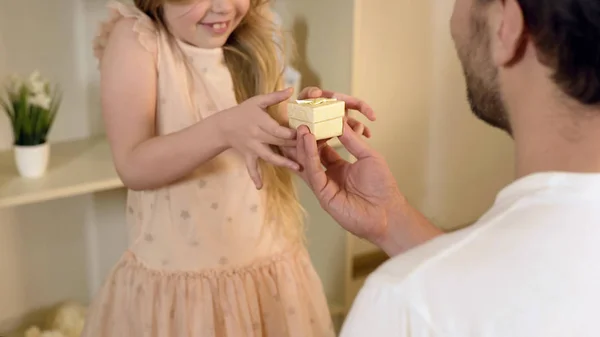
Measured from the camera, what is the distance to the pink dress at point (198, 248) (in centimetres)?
115

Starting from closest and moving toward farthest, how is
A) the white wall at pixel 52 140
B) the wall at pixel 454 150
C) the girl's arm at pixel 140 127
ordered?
the girl's arm at pixel 140 127 < the white wall at pixel 52 140 < the wall at pixel 454 150

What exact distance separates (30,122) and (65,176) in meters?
0.13

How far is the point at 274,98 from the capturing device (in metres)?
0.98

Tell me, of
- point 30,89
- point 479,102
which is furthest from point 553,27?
point 30,89

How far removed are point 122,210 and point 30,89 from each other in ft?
1.55

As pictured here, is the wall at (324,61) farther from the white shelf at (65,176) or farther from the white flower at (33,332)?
the white flower at (33,332)

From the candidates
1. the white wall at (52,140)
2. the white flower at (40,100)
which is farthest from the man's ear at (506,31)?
the white wall at (52,140)

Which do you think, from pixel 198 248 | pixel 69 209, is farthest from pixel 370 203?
pixel 69 209

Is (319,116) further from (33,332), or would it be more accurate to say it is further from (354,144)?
(33,332)

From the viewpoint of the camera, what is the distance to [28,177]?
1.42m

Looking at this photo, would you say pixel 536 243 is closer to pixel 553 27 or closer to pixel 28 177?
pixel 553 27

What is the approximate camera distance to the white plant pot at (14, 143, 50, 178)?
1391mm

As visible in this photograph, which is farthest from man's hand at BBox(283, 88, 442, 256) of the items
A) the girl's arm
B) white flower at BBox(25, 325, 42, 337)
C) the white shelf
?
white flower at BBox(25, 325, 42, 337)

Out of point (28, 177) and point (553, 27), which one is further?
point (28, 177)
